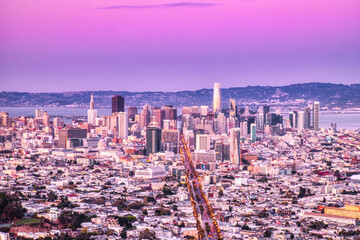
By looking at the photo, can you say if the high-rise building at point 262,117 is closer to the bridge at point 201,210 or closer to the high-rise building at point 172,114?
the high-rise building at point 172,114

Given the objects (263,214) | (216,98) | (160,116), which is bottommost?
(263,214)

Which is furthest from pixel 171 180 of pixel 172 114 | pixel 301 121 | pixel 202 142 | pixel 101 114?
pixel 101 114

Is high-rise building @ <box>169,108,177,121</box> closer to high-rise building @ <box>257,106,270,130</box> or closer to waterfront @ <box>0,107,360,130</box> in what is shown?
high-rise building @ <box>257,106,270,130</box>

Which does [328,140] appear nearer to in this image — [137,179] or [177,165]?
[177,165]

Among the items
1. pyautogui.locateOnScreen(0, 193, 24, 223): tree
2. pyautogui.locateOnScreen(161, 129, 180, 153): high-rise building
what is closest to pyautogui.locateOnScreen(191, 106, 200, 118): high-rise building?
pyautogui.locateOnScreen(161, 129, 180, 153): high-rise building

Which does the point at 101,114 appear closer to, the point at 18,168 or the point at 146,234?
the point at 18,168

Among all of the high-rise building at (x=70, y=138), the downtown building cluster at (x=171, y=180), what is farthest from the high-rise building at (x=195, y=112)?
the high-rise building at (x=70, y=138)
